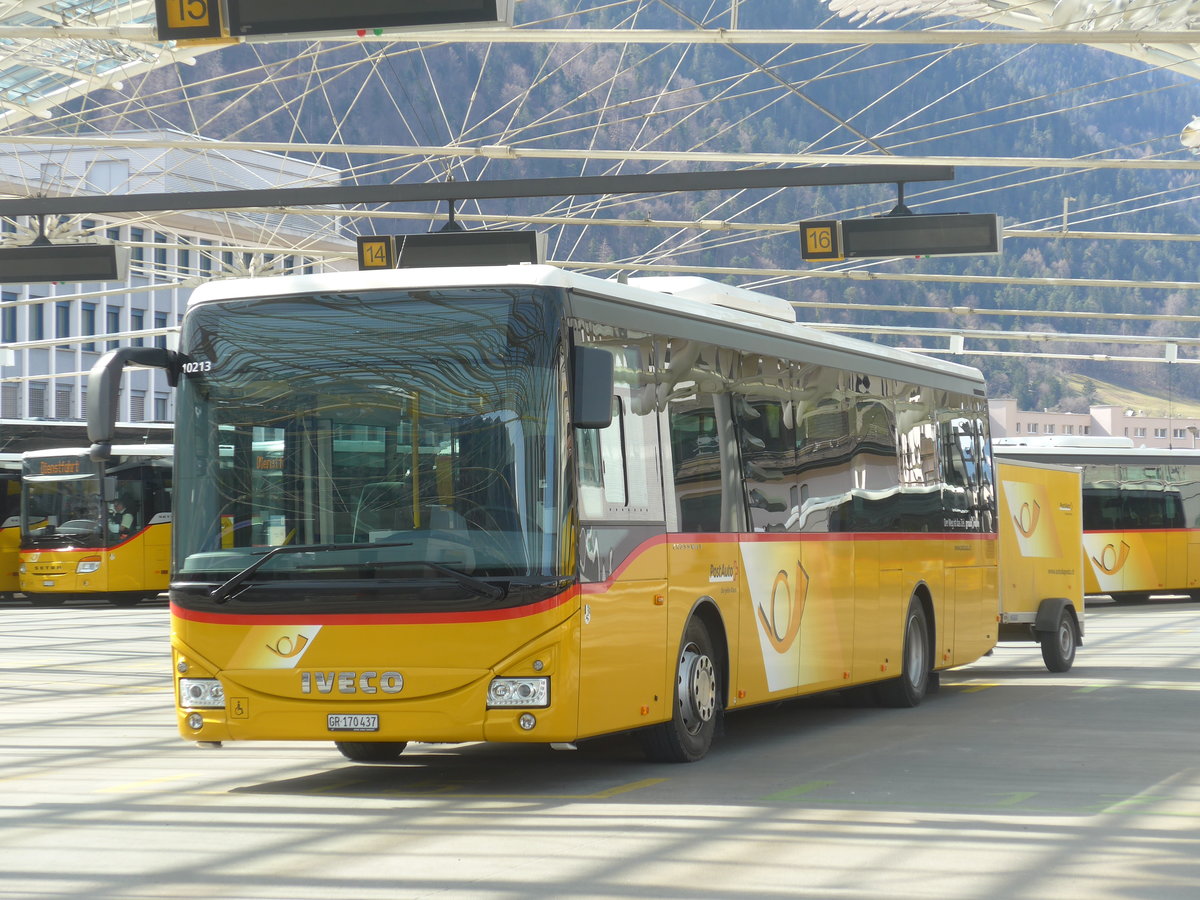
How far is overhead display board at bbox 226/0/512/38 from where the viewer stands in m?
9.62

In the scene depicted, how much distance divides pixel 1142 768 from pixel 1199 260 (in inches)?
7056

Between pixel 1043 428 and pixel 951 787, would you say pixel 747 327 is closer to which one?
pixel 951 787

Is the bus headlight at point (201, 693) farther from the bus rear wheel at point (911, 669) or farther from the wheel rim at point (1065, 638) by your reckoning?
the wheel rim at point (1065, 638)

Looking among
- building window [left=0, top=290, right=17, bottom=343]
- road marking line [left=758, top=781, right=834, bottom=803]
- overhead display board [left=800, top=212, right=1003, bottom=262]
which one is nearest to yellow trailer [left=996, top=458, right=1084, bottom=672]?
overhead display board [left=800, top=212, right=1003, bottom=262]

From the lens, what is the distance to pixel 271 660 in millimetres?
9703

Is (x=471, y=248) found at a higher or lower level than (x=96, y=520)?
higher

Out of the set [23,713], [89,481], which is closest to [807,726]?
[23,713]

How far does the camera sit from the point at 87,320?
79875 millimetres

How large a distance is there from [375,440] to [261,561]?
0.90 metres

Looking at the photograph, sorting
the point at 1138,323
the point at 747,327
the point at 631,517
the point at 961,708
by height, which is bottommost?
the point at 961,708

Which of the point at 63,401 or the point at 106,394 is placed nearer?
the point at 106,394

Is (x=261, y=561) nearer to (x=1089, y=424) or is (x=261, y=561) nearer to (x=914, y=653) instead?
(x=914, y=653)

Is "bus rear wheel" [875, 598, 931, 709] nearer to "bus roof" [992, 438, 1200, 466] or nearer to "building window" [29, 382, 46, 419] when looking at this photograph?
"bus roof" [992, 438, 1200, 466]

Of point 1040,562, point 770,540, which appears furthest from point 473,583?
point 1040,562
